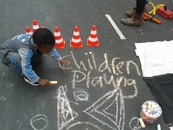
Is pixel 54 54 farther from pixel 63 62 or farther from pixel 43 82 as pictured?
pixel 43 82

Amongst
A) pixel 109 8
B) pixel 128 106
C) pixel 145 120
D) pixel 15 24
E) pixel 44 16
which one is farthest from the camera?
pixel 109 8

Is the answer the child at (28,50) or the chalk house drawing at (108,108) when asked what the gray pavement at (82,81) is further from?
the child at (28,50)

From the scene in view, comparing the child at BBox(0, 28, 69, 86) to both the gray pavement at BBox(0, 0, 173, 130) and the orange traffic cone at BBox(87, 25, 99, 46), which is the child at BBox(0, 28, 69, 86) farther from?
the orange traffic cone at BBox(87, 25, 99, 46)

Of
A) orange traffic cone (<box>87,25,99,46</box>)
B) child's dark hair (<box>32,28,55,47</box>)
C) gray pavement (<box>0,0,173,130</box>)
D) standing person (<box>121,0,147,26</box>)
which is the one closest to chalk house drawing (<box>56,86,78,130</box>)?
gray pavement (<box>0,0,173,130</box>)

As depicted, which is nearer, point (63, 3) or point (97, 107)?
point (97, 107)

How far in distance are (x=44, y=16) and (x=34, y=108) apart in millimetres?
1710

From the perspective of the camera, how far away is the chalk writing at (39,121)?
2.24 metres

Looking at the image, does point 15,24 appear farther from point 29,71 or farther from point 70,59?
point 29,71

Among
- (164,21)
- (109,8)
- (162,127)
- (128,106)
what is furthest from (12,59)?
(164,21)

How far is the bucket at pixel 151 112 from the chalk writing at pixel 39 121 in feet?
2.95

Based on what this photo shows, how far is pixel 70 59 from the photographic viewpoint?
2.96m

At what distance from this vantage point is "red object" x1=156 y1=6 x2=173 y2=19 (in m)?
3.83

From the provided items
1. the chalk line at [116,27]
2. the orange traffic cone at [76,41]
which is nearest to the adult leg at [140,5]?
the chalk line at [116,27]

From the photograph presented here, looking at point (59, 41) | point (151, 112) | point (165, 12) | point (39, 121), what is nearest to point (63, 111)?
point (39, 121)
